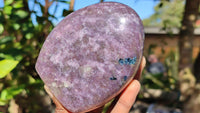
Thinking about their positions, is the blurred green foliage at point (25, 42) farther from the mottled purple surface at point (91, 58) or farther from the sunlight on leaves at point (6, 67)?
the mottled purple surface at point (91, 58)

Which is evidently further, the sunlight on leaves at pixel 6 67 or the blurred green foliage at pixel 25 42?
the blurred green foliage at pixel 25 42

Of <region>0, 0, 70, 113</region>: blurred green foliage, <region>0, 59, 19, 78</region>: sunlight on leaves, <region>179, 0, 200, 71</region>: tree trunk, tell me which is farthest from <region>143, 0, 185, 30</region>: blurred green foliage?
<region>0, 59, 19, 78</region>: sunlight on leaves

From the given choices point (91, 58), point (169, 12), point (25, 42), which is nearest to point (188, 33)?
point (25, 42)

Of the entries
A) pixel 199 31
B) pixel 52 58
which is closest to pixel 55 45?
pixel 52 58

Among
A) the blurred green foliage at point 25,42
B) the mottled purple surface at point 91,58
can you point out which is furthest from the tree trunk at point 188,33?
the mottled purple surface at point 91,58

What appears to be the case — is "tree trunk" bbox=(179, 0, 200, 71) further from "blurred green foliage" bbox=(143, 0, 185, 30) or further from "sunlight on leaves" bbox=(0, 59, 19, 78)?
"sunlight on leaves" bbox=(0, 59, 19, 78)

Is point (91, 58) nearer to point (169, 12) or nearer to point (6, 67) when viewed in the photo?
point (6, 67)
